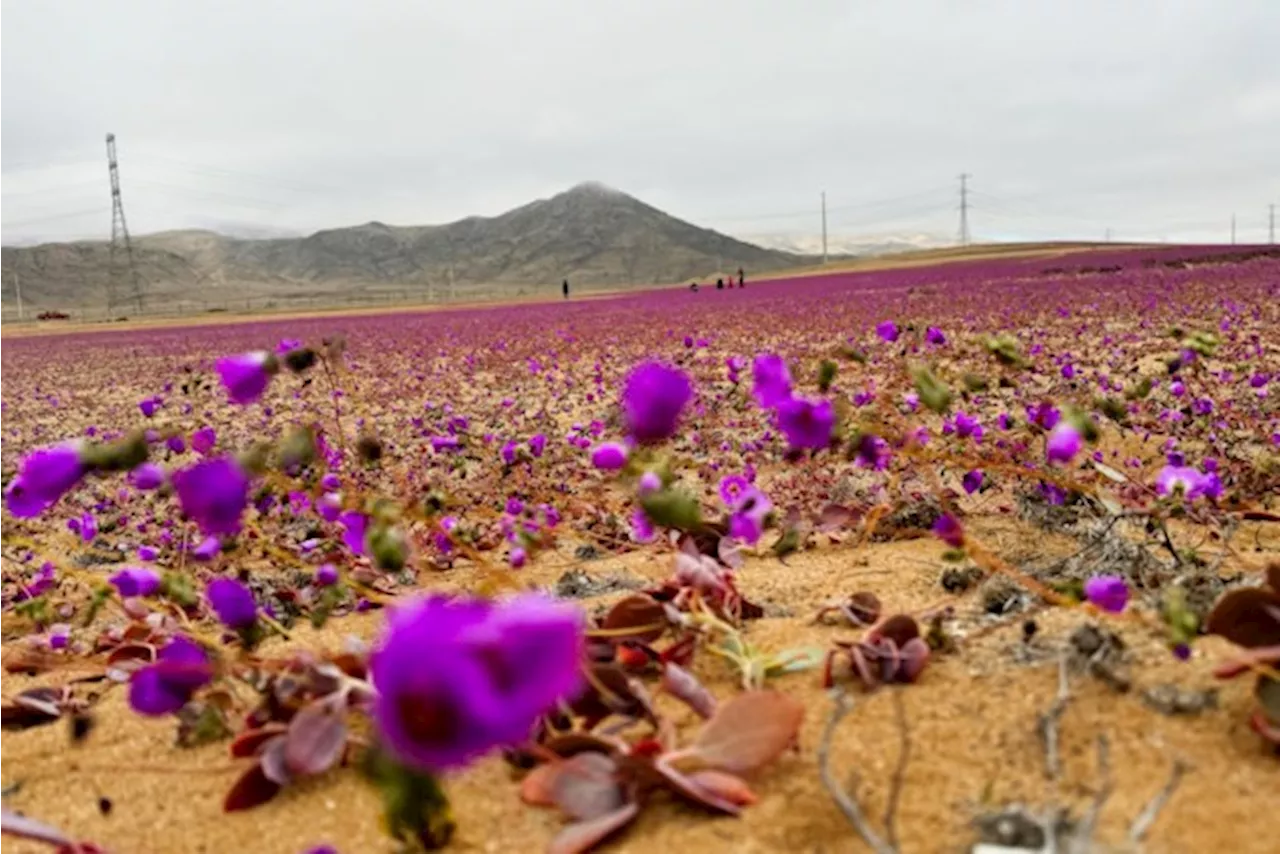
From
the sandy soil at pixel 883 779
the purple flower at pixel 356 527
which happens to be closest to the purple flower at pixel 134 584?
the sandy soil at pixel 883 779

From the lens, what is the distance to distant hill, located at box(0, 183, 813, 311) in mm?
121812

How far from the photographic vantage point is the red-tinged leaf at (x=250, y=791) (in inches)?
64.0

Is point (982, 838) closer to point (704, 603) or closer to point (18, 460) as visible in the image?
point (704, 603)

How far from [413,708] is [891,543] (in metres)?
2.63

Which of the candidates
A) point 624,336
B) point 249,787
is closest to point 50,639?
point 249,787

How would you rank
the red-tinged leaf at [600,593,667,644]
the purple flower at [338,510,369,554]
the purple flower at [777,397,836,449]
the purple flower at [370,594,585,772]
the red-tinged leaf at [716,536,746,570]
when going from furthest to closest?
the red-tinged leaf at [716,536,746,570] → the purple flower at [338,510,369,554] → the red-tinged leaf at [600,593,667,644] → the purple flower at [777,397,836,449] → the purple flower at [370,594,585,772]

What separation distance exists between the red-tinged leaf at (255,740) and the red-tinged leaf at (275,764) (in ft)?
0.21

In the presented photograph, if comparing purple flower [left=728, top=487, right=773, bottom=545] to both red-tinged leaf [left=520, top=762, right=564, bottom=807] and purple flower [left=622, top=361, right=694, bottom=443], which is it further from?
red-tinged leaf [left=520, top=762, right=564, bottom=807]

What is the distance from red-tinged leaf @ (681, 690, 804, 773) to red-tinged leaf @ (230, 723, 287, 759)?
28.5 inches

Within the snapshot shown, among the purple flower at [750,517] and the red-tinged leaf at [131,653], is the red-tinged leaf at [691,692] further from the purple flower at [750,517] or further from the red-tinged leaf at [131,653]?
the red-tinged leaf at [131,653]

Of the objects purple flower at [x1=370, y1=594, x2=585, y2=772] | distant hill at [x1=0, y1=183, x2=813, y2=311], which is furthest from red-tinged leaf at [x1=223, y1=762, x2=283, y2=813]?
distant hill at [x1=0, y1=183, x2=813, y2=311]

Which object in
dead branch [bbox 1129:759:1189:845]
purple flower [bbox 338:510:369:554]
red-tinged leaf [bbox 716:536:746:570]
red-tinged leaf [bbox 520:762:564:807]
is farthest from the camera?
red-tinged leaf [bbox 716:536:746:570]

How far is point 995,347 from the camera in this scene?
6.80 feet

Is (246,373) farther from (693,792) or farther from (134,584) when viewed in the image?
(693,792)
